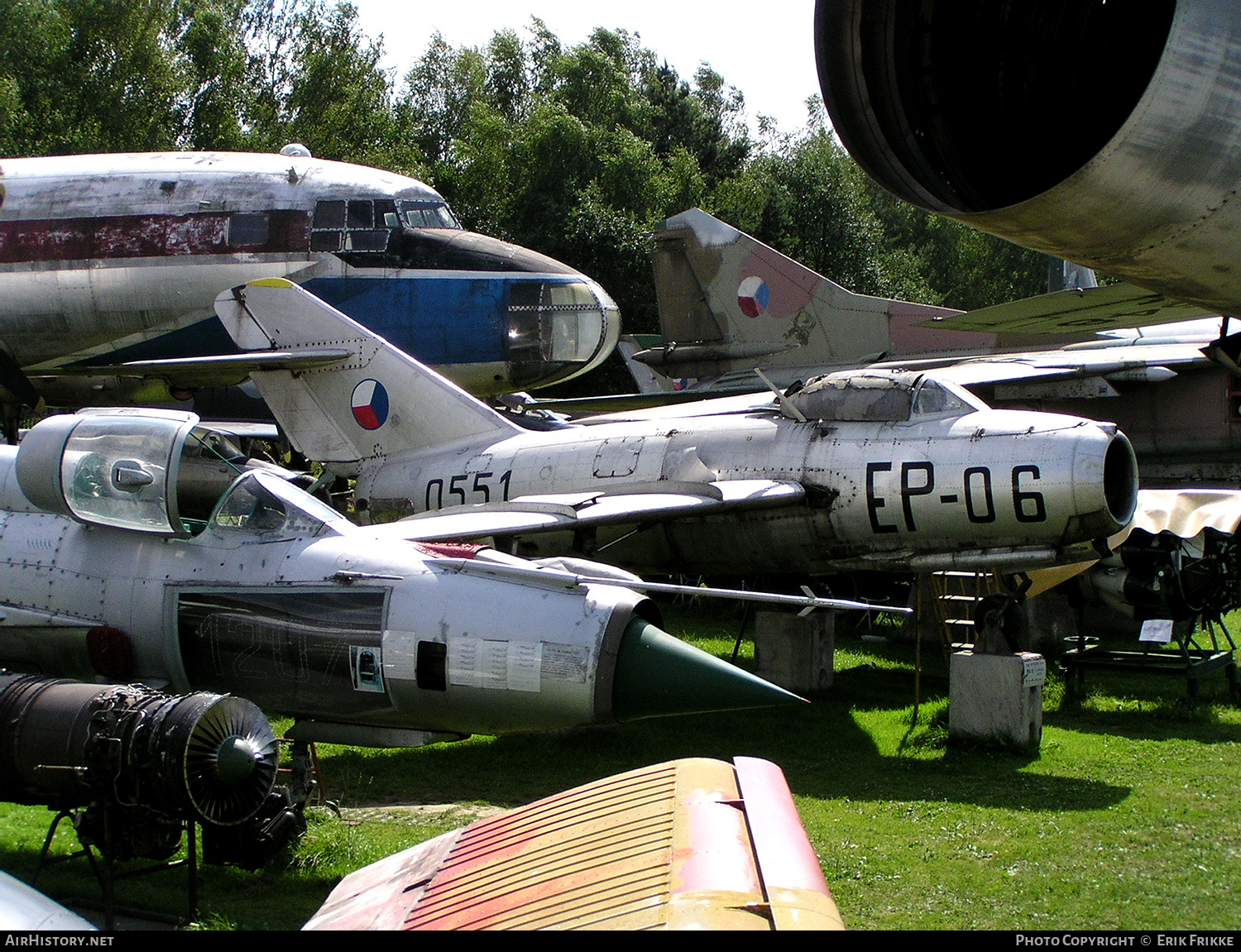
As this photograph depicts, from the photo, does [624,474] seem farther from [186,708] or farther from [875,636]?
[186,708]

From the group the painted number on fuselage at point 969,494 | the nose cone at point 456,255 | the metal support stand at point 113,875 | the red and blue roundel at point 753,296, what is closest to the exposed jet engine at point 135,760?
the metal support stand at point 113,875

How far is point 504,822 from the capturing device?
14.4 ft

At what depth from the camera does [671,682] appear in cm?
580

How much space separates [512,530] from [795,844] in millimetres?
5911

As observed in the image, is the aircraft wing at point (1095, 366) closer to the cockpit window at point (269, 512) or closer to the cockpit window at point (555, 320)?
the cockpit window at point (555, 320)

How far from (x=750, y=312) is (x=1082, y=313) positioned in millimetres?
12394

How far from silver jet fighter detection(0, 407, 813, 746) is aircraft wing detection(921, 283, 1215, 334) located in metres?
3.45

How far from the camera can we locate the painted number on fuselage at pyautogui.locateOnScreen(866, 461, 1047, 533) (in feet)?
29.7

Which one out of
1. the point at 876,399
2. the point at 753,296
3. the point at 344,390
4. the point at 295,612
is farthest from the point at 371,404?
the point at 753,296

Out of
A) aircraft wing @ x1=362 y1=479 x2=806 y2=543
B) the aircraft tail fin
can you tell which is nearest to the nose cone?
the aircraft tail fin

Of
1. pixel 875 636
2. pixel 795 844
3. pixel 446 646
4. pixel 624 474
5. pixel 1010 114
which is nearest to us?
pixel 795 844

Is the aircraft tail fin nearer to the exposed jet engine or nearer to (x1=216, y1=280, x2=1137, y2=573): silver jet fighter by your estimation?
(x1=216, y1=280, x2=1137, y2=573): silver jet fighter

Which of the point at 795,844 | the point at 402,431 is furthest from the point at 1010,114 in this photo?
the point at 402,431

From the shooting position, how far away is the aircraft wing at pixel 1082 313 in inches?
285
